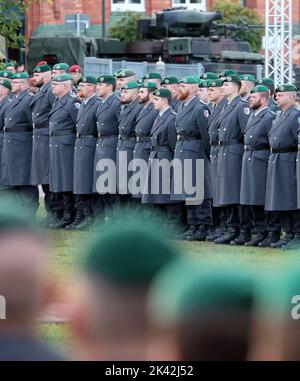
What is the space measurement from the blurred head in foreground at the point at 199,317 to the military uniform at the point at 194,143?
35.6 ft

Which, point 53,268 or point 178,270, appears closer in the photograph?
point 178,270

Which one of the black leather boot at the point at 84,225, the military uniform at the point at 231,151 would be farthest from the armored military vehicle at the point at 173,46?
the black leather boot at the point at 84,225

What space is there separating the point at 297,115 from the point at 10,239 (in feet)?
32.1

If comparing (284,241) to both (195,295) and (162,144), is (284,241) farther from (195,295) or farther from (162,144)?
(195,295)

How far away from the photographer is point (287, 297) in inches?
69.2

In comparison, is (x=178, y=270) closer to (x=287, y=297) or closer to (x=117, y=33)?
(x=287, y=297)

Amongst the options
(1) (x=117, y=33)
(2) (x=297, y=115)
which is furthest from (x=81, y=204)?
(1) (x=117, y=33)

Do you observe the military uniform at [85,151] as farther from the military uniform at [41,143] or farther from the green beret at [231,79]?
the green beret at [231,79]

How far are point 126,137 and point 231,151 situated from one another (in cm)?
152

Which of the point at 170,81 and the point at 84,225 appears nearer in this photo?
the point at 84,225

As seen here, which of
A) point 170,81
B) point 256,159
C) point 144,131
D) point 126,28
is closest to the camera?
point 256,159

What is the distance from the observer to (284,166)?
11414 millimetres

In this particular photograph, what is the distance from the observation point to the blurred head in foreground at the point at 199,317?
166cm

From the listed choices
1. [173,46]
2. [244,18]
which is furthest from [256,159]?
[244,18]
